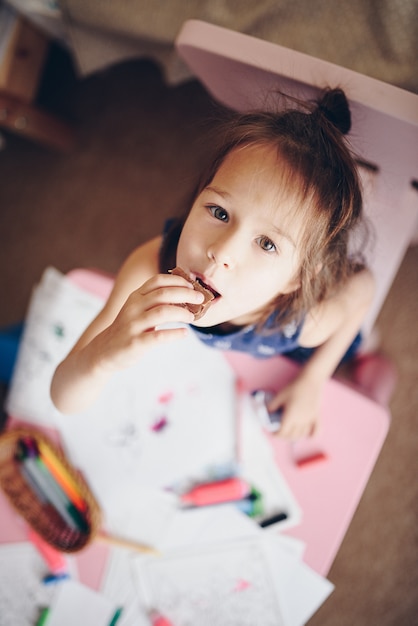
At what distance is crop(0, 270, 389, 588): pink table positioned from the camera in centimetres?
80

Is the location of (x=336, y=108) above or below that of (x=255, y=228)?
above

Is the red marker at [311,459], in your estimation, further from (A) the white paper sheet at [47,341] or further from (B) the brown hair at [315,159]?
(A) the white paper sheet at [47,341]

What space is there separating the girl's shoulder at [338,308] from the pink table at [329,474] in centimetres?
9

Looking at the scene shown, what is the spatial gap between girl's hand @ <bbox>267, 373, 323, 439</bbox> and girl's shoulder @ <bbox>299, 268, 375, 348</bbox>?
8cm

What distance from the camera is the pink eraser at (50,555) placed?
0.82m

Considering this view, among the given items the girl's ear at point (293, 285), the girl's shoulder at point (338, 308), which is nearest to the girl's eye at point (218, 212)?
the girl's ear at point (293, 285)

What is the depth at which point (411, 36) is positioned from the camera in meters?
0.79

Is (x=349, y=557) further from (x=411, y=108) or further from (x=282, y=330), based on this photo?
(x=411, y=108)

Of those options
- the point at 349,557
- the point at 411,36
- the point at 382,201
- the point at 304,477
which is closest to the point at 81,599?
the point at 304,477

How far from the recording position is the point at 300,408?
0.81 metres

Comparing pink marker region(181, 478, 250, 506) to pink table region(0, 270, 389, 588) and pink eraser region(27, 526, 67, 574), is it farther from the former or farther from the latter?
pink eraser region(27, 526, 67, 574)

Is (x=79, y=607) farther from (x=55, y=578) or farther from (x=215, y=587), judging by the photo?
(x=215, y=587)

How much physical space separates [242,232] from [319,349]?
0.34 meters

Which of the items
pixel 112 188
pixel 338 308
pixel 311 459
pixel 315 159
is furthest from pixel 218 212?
pixel 112 188
